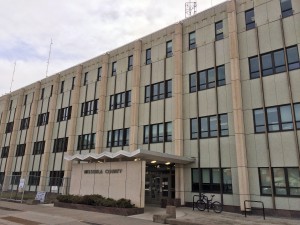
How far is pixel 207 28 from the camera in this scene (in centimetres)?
2534

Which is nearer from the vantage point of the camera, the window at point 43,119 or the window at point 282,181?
the window at point 282,181

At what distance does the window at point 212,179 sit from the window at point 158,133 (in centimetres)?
417

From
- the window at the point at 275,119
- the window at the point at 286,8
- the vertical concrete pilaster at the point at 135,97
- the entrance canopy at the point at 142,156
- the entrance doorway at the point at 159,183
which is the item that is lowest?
the entrance doorway at the point at 159,183

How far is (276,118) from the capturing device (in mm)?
19922

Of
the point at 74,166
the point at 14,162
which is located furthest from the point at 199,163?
the point at 14,162

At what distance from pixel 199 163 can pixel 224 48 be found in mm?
10089

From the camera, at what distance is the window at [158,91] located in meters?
26.8

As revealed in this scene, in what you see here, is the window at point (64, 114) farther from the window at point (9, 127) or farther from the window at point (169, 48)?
the window at point (169, 48)

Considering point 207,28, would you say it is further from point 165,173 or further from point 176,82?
point 165,173

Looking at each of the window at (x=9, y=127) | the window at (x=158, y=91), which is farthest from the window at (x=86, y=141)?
the window at (x=9, y=127)

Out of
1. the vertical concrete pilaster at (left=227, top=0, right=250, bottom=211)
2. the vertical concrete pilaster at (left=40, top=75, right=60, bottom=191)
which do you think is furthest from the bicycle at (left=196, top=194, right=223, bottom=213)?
the vertical concrete pilaster at (left=40, top=75, right=60, bottom=191)

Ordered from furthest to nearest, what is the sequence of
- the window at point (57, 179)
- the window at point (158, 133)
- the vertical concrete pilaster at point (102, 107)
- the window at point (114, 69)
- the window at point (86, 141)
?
the window at point (57, 179) → the window at point (114, 69) → the window at point (86, 141) → the vertical concrete pilaster at point (102, 107) → the window at point (158, 133)

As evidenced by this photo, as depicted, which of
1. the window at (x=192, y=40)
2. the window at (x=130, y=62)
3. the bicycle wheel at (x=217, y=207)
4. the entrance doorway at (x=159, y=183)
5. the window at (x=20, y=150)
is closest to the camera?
the bicycle wheel at (x=217, y=207)

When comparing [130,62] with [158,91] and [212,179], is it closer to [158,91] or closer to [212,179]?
[158,91]
